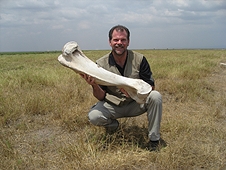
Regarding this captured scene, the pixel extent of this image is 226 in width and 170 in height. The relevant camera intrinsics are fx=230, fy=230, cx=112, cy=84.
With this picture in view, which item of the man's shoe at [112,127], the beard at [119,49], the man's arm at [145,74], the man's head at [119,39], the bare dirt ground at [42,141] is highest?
the man's head at [119,39]

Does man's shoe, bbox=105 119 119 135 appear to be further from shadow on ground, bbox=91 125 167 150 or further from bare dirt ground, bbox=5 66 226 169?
bare dirt ground, bbox=5 66 226 169

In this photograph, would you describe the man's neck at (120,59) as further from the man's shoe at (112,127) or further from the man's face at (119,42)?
the man's shoe at (112,127)

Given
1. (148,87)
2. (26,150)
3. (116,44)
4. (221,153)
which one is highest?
(116,44)

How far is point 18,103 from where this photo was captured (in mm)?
3938

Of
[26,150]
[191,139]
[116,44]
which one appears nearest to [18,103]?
[26,150]

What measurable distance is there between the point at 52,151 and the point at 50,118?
3.24 ft

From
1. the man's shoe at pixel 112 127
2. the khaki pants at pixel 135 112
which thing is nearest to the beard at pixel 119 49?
the khaki pants at pixel 135 112

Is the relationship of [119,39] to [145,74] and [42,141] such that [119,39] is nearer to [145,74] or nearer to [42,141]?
[145,74]

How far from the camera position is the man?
8.48ft

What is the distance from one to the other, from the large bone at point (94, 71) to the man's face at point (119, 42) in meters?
0.34

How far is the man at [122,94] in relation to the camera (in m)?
2.58

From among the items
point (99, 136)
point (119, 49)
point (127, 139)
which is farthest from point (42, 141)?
point (119, 49)

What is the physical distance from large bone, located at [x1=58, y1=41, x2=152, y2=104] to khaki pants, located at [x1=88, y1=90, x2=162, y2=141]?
0.56 ft

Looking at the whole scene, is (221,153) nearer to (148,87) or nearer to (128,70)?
(148,87)
